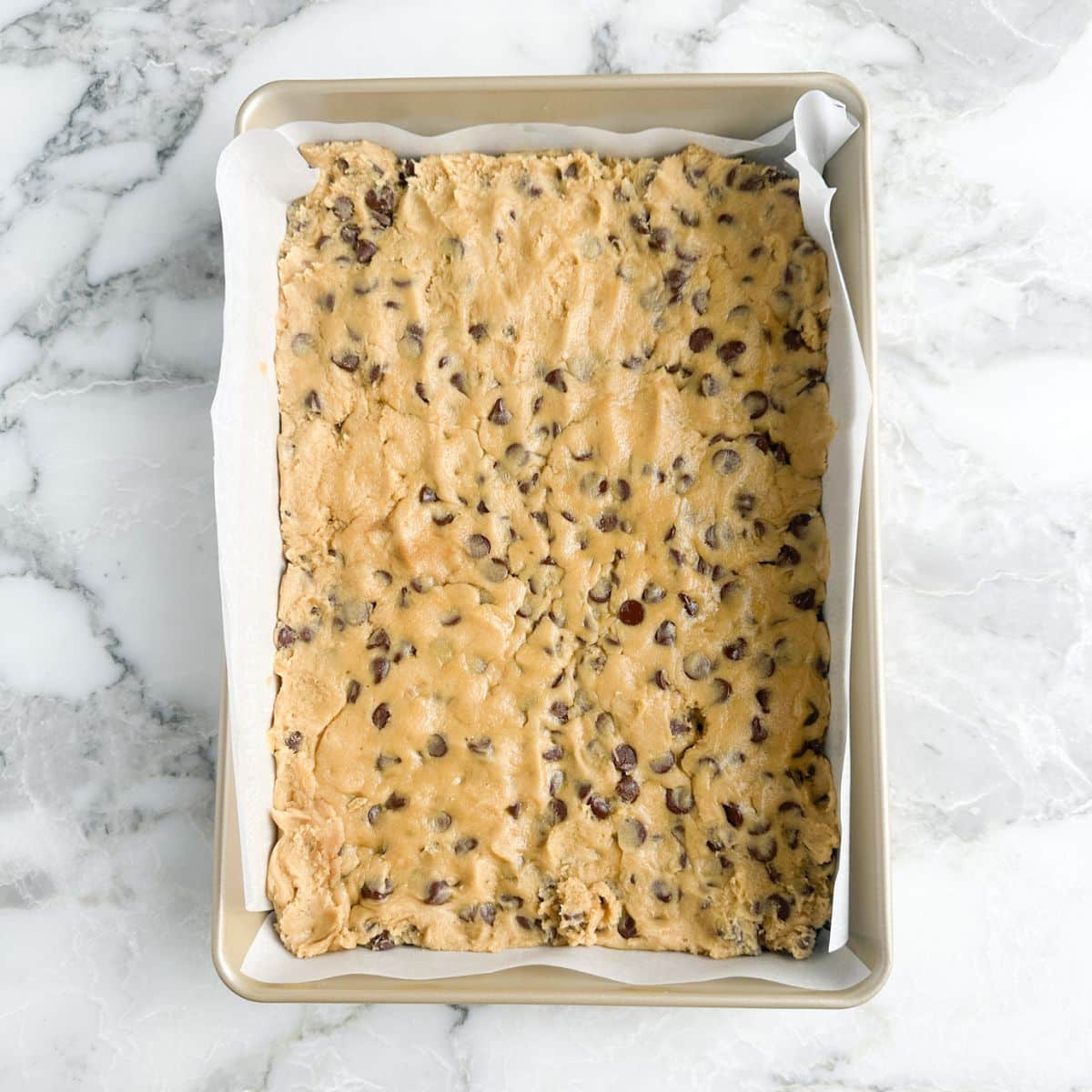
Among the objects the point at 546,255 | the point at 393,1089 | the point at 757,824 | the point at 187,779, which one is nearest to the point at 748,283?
the point at 546,255

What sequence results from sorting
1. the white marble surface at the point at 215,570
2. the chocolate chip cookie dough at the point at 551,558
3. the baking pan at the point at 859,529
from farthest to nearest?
the white marble surface at the point at 215,570 < the chocolate chip cookie dough at the point at 551,558 < the baking pan at the point at 859,529

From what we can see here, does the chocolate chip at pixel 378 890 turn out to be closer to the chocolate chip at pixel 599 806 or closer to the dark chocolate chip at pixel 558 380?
the chocolate chip at pixel 599 806

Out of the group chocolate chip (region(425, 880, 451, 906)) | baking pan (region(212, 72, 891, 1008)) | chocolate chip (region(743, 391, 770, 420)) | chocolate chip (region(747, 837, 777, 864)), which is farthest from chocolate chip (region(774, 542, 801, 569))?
chocolate chip (region(425, 880, 451, 906))

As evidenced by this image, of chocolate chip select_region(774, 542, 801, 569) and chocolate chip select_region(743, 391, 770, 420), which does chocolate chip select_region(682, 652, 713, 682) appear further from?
chocolate chip select_region(743, 391, 770, 420)

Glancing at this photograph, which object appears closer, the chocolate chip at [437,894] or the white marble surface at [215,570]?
the chocolate chip at [437,894]

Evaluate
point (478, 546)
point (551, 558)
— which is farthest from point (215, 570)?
point (551, 558)

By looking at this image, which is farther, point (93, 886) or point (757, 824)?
point (93, 886)

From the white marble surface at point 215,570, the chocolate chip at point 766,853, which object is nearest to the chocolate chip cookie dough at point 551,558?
the chocolate chip at point 766,853

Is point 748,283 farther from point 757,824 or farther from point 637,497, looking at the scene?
point 757,824
